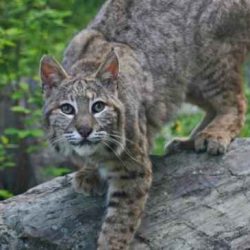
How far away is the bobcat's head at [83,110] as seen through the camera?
571cm

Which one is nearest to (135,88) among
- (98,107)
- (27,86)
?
(98,107)

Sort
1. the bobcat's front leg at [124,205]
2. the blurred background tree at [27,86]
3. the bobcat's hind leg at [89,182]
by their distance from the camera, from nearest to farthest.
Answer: the bobcat's front leg at [124,205] → the bobcat's hind leg at [89,182] → the blurred background tree at [27,86]

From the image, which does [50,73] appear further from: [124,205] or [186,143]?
[186,143]

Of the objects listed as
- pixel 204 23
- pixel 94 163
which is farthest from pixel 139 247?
pixel 204 23

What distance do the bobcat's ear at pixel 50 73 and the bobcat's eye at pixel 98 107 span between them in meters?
0.37

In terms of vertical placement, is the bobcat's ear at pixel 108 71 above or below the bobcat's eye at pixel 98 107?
above

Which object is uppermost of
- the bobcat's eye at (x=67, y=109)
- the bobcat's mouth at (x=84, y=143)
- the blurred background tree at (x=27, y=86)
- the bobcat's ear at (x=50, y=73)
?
the bobcat's ear at (x=50, y=73)

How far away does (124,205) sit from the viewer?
6.09m

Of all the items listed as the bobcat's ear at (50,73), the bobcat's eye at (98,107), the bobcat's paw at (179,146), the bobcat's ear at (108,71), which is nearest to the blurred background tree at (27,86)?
the bobcat's paw at (179,146)

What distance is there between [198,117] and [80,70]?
484cm

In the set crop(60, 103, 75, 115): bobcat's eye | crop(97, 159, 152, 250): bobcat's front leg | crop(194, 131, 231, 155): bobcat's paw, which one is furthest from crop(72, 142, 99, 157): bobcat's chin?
crop(194, 131, 231, 155): bobcat's paw

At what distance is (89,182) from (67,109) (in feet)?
3.52

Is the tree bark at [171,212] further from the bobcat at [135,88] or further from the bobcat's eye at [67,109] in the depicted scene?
the bobcat's eye at [67,109]

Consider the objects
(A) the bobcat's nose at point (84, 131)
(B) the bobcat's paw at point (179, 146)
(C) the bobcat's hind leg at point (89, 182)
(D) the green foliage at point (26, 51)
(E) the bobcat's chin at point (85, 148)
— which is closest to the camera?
(A) the bobcat's nose at point (84, 131)
